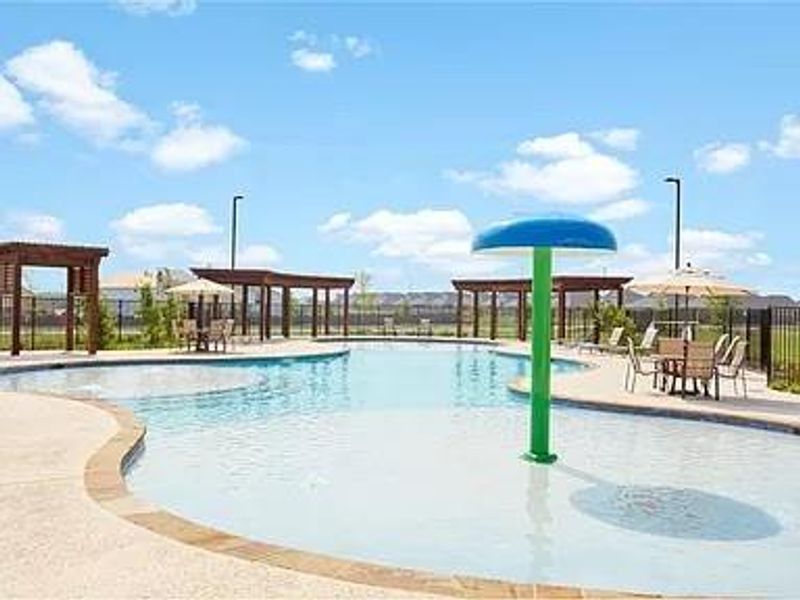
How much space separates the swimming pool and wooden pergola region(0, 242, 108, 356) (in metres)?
7.19

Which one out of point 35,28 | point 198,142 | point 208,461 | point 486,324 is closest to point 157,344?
point 198,142

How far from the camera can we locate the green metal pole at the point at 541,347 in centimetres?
805

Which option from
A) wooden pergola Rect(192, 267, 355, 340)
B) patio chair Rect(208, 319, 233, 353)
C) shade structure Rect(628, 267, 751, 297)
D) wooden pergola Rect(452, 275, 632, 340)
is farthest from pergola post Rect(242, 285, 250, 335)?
shade structure Rect(628, 267, 751, 297)

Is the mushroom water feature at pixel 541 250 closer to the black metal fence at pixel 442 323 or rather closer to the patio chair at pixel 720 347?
the patio chair at pixel 720 347

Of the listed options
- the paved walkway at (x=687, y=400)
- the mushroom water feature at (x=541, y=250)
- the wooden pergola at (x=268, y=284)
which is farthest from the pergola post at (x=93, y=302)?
the mushroom water feature at (x=541, y=250)

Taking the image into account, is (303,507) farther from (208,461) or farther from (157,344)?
(157,344)

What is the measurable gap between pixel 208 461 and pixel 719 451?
5.53 meters

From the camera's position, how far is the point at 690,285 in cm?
1359

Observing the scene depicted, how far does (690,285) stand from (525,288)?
17017mm

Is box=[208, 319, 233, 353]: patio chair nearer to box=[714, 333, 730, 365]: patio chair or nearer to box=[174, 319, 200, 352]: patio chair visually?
box=[174, 319, 200, 352]: patio chair

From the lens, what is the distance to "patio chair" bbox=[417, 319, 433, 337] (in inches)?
1502

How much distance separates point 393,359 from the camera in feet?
78.6

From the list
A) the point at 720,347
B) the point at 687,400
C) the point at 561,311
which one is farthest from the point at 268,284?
the point at 687,400

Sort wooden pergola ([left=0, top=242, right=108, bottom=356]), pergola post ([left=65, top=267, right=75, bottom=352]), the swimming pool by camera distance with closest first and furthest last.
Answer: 1. the swimming pool
2. wooden pergola ([left=0, top=242, right=108, bottom=356])
3. pergola post ([left=65, top=267, right=75, bottom=352])
